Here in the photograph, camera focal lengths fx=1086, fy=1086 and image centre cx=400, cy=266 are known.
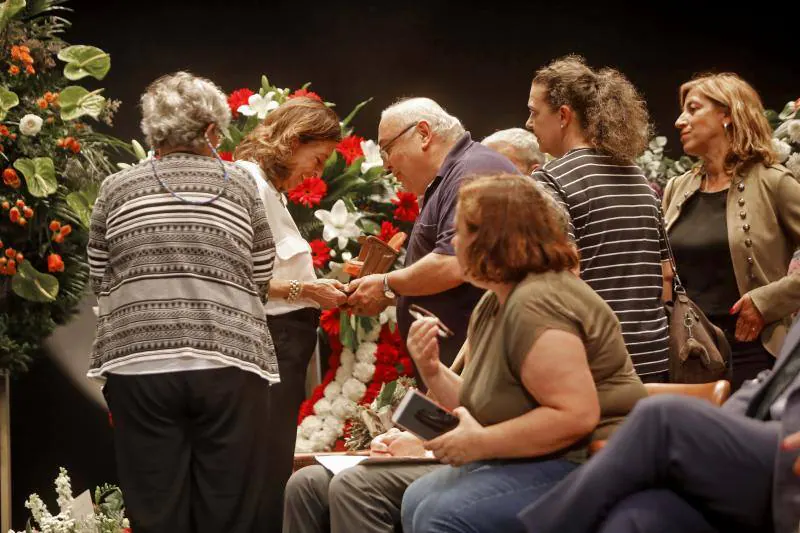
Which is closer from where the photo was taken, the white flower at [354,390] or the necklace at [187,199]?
the necklace at [187,199]

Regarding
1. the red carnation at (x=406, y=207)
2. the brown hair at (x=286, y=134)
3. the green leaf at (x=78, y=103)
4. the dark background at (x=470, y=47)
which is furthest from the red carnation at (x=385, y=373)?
the dark background at (x=470, y=47)

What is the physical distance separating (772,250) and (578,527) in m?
1.58

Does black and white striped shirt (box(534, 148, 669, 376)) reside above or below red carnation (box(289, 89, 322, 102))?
below

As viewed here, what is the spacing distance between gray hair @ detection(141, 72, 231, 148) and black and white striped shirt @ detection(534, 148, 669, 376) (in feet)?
2.81

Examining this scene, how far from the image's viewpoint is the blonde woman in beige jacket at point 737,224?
305 cm

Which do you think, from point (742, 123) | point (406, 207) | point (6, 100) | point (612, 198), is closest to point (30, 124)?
point (6, 100)

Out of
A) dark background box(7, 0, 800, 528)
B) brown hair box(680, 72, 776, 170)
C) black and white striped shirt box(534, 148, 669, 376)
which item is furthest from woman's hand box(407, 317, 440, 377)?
dark background box(7, 0, 800, 528)

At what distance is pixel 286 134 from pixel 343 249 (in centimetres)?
86

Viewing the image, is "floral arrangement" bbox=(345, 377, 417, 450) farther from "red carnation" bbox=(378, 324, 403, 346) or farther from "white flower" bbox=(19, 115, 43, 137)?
"white flower" bbox=(19, 115, 43, 137)

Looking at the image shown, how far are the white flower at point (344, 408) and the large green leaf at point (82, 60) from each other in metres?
1.65

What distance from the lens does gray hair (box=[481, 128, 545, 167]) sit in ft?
12.6

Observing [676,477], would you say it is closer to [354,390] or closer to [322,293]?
[322,293]

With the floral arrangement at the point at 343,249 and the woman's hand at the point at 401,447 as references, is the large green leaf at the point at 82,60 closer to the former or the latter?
the floral arrangement at the point at 343,249

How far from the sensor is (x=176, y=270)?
2.41m
